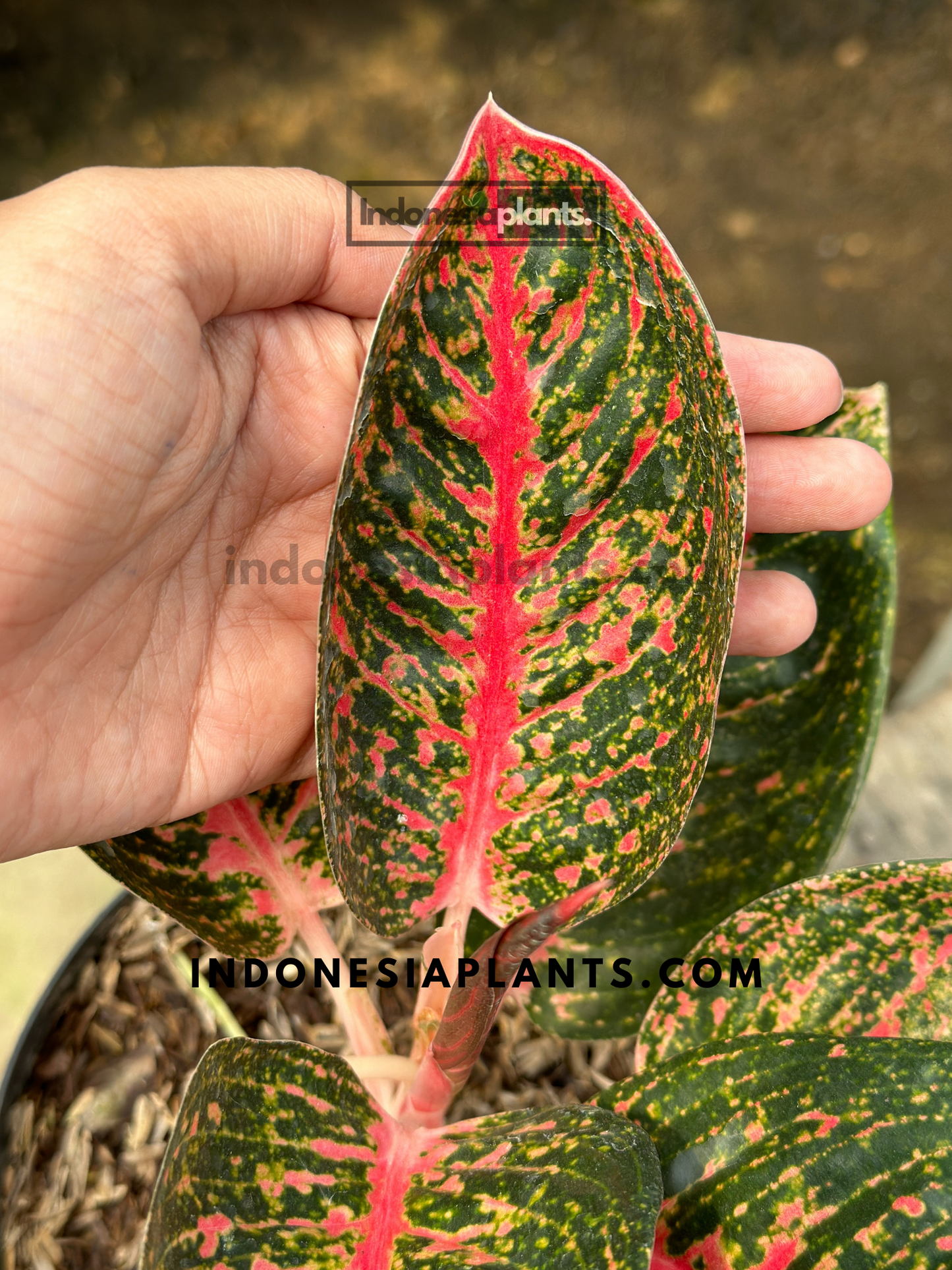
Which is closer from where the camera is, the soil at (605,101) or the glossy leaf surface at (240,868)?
the glossy leaf surface at (240,868)

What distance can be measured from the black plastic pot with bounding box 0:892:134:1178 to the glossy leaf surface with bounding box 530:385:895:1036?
0.38m

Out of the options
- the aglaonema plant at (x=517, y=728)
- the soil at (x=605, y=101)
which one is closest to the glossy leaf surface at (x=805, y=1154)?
the aglaonema plant at (x=517, y=728)

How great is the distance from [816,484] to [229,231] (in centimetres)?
42

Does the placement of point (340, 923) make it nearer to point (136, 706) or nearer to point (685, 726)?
point (136, 706)

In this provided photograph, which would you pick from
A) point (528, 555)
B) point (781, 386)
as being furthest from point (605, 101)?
point (528, 555)

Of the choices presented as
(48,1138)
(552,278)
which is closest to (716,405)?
(552,278)

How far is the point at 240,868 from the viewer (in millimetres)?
730

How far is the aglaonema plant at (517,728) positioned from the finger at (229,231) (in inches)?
7.1

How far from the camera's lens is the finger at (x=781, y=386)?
75cm

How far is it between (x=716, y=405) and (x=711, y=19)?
4.28ft

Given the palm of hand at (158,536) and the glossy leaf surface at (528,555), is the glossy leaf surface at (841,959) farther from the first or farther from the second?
the palm of hand at (158,536)

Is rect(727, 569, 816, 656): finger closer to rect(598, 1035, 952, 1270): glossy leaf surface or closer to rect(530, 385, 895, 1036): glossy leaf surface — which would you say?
rect(530, 385, 895, 1036): glossy leaf surface

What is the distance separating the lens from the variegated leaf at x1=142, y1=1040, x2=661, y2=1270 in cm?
52

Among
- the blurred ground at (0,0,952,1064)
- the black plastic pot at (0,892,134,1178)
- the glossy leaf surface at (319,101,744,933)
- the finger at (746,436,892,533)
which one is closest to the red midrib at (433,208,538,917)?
the glossy leaf surface at (319,101,744,933)
